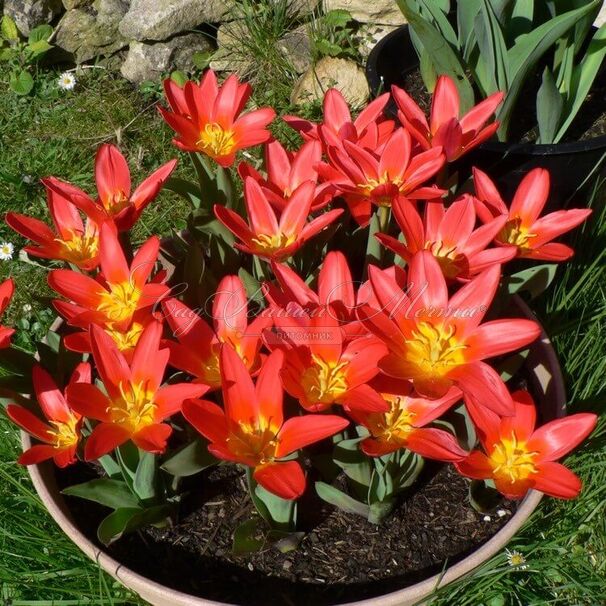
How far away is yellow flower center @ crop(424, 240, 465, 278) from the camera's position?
4.11ft

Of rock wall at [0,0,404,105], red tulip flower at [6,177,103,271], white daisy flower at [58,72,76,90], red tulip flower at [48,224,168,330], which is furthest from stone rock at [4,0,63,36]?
red tulip flower at [48,224,168,330]

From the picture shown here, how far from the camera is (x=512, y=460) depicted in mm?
1223

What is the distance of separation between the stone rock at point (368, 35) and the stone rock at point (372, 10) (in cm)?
2

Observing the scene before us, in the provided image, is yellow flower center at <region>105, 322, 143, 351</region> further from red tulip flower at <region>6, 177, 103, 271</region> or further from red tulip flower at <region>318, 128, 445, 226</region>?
red tulip flower at <region>318, 128, 445, 226</region>

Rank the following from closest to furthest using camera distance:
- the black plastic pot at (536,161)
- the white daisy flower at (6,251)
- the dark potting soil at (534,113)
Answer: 1. the black plastic pot at (536,161)
2. the dark potting soil at (534,113)
3. the white daisy flower at (6,251)

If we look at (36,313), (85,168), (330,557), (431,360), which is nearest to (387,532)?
(330,557)

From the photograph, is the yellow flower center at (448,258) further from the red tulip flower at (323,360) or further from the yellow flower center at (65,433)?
the yellow flower center at (65,433)

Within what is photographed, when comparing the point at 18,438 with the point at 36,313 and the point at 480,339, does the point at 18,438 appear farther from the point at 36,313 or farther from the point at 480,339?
the point at 480,339

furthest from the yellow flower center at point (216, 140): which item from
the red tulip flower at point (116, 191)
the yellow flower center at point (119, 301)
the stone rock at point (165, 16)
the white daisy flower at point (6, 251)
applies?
the stone rock at point (165, 16)

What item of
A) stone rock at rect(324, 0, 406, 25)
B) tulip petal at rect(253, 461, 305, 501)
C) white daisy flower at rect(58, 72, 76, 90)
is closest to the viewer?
tulip petal at rect(253, 461, 305, 501)

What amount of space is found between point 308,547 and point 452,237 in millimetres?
586

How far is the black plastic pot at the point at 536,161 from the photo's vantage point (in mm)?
1852

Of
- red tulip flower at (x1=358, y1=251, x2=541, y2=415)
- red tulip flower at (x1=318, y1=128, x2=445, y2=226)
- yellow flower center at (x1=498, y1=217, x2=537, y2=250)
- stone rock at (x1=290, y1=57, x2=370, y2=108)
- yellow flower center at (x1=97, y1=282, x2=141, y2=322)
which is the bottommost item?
stone rock at (x1=290, y1=57, x2=370, y2=108)

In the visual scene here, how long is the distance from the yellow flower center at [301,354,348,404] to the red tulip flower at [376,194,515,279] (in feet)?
0.69
